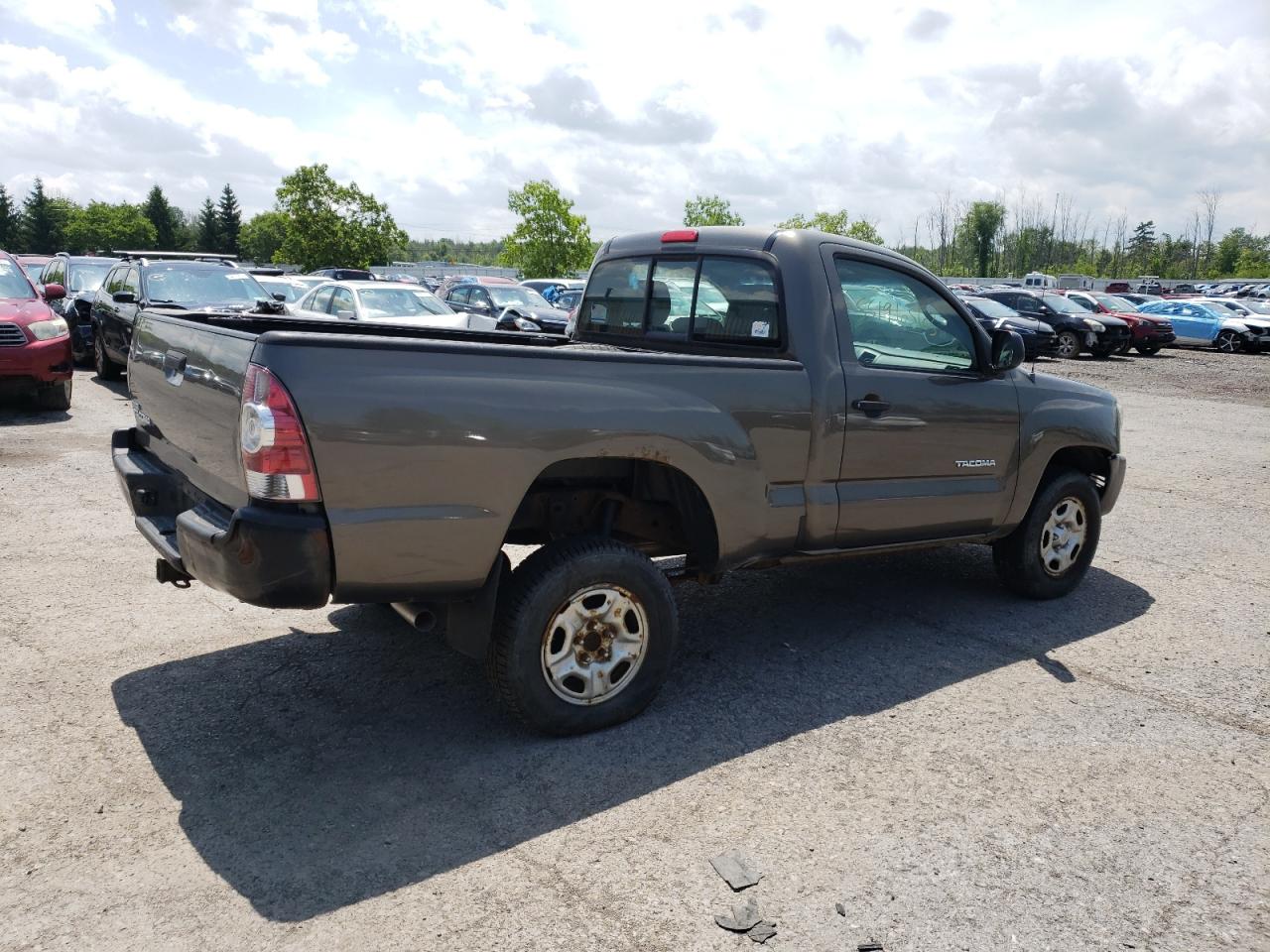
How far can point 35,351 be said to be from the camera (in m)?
10.5

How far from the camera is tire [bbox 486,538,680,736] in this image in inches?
143

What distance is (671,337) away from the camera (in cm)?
499

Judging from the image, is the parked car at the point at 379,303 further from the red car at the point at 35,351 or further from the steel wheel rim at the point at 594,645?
the steel wheel rim at the point at 594,645

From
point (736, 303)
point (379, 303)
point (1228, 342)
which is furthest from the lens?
point (1228, 342)

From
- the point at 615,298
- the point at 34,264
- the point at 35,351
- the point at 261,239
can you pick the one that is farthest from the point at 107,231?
the point at 615,298

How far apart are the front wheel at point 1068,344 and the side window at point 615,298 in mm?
24913

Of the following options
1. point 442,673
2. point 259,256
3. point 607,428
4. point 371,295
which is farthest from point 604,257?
point 259,256

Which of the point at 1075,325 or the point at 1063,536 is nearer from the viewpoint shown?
the point at 1063,536

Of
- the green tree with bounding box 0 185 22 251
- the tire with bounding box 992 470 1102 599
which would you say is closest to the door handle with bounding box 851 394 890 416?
the tire with bounding box 992 470 1102 599

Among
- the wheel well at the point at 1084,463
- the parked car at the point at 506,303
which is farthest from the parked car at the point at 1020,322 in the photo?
the wheel well at the point at 1084,463

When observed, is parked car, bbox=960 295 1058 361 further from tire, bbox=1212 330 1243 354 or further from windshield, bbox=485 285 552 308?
windshield, bbox=485 285 552 308

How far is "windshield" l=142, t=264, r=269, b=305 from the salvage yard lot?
7.24 meters

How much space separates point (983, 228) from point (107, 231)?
3790 inches

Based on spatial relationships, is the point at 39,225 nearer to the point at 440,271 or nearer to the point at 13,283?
the point at 440,271
